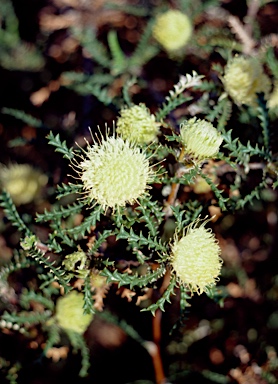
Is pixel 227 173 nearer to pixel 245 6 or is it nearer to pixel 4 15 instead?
pixel 245 6

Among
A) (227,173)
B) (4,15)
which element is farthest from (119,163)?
(4,15)

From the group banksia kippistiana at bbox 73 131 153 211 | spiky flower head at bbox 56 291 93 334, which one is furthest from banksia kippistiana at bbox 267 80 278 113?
spiky flower head at bbox 56 291 93 334

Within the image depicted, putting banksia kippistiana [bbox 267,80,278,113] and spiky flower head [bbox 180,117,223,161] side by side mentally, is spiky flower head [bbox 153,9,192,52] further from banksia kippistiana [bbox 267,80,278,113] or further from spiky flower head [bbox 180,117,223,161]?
spiky flower head [bbox 180,117,223,161]

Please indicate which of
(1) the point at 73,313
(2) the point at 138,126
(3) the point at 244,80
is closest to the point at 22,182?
(1) the point at 73,313

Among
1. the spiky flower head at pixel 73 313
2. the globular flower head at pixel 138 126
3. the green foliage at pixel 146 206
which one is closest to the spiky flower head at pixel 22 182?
the green foliage at pixel 146 206

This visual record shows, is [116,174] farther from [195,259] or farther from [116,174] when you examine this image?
[195,259]
